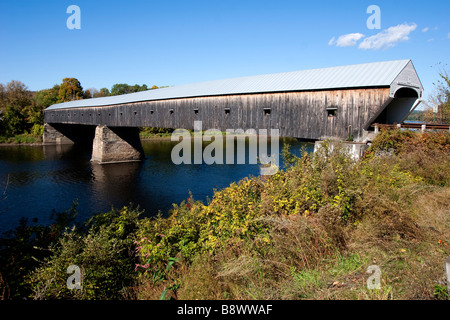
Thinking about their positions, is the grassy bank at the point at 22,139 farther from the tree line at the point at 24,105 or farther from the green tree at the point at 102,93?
the green tree at the point at 102,93

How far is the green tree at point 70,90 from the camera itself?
57.7 metres

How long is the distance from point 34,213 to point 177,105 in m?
11.3

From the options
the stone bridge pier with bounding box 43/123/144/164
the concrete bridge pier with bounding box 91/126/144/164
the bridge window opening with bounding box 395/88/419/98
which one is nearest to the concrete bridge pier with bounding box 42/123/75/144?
the stone bridge pier with bounding box 43/123/144/164

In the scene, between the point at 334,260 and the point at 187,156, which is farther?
the point at 187,156

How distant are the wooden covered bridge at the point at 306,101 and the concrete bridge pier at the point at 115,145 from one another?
8287 mm

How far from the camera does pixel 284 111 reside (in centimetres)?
1410

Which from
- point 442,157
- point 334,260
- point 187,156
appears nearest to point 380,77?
point 442,157

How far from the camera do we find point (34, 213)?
13648 mm

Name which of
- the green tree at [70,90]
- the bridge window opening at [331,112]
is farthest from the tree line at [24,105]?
the bridge window opening at [331,112]

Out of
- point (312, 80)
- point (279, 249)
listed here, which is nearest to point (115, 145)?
point (312, 80)

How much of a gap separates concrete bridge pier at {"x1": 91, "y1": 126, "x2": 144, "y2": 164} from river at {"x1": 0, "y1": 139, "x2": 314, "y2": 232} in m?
1.20

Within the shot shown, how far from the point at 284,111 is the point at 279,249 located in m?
10.9
